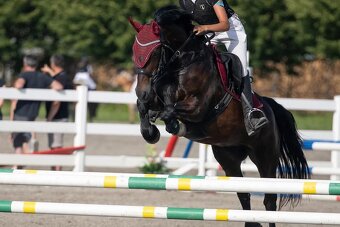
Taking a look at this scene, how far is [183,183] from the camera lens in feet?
20.0

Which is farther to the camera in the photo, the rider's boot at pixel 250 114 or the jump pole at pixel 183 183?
the rider's boot at pixel 250 114

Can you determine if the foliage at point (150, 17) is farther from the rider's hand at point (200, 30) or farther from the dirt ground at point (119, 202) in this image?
the rider's hand at point (200, 30)

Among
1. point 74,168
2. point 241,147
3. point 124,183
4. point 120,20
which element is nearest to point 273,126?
point 241,147

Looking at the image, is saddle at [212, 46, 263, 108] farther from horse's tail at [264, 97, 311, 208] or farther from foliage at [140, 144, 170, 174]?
foliage at [140, 144, 170, 174]

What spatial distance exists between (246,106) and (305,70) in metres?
29.0

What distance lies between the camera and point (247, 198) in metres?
8.70

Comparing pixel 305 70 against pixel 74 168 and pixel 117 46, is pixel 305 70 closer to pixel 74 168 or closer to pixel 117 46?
pixel 117 46

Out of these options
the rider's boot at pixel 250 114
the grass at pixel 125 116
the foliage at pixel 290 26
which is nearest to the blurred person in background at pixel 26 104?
the rider's boot at pixel 250 114

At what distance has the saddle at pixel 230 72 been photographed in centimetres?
807

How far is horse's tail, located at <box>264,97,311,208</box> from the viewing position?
29.3 ft

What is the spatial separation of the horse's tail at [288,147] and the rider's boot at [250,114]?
691mm

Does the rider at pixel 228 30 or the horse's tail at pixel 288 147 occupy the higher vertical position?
the rider at pixel 228 30

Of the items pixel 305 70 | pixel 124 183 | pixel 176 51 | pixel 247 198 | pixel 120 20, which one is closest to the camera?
pixel 124 183

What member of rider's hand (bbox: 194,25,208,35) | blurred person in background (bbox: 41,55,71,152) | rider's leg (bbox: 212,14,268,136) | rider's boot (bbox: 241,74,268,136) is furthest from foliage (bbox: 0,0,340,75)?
rider's hand (bbox: 194,25,208,35)
